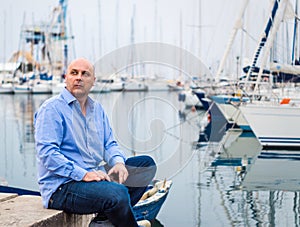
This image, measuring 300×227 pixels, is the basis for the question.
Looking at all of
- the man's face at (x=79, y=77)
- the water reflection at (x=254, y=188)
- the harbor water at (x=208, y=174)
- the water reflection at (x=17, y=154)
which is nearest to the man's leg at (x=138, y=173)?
the man's face at (x=79, y=77)

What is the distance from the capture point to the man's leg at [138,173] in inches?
160

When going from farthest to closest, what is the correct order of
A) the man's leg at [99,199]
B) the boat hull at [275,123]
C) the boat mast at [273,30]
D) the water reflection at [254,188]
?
1. the boat mast at [273,30]
2. the boat hull at [275,123]
3. the water reflection at [254,188]
4. the man's leg at [99,199]

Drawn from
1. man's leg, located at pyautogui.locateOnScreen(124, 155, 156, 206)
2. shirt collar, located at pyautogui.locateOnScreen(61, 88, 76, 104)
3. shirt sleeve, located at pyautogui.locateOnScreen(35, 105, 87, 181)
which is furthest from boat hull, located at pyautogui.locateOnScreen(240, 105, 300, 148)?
shirt sleeve, located at pyautogui.locateOnScreen(35, 105, 87, 181)

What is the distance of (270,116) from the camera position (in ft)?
65.6

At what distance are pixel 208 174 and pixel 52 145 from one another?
11909 millimetres

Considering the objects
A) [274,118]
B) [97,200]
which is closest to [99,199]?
Answer: [97,200]

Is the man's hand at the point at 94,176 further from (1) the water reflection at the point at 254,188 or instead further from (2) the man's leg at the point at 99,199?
(1) the water reflection at the point at 254,188

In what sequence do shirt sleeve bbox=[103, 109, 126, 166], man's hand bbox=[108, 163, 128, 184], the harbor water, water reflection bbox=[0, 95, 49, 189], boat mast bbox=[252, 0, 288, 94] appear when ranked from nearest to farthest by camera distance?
man's hand bbox=[108, 163, 128, 184] < shirt sleeve bbox=[103, 109, 126, 166] < the harbor water < water reflection bbox=[0, 95, 49, 189] < boat mast bbox=[252, 0, 288, 94]

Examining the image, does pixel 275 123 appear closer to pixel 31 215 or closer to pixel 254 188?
pixel 254 188

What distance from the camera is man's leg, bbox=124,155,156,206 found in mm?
4070

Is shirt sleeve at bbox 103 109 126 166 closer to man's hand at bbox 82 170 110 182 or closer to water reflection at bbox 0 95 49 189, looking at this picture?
man's hand at bbox 82 170 110 182

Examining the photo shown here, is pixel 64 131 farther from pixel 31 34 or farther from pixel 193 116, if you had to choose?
pixel 31 34

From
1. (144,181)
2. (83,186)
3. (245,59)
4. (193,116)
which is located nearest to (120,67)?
(144,181)

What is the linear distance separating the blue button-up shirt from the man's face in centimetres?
5
